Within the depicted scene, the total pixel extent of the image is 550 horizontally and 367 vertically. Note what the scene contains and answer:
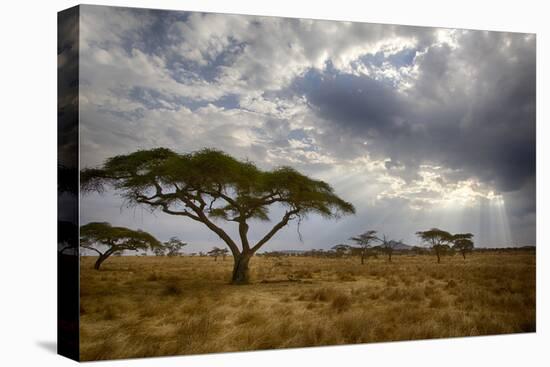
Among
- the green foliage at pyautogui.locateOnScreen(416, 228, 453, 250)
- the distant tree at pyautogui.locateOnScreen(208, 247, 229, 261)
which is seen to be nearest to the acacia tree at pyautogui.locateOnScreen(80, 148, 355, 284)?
the distant tree at pyautogui.locateOnScreen(208, 247, 229, 261)

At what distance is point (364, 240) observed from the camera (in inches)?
417

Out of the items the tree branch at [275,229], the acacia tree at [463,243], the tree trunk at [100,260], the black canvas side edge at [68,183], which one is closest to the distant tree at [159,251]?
the tree trunk at [100,260]

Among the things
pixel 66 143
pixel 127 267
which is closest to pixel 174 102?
pixel 66 143

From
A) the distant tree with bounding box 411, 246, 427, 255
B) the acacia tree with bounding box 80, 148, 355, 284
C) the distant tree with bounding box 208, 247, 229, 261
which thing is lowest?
the distant tree with bounding box 411, 246, 427, 255

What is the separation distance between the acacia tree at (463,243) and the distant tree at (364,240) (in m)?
1.37

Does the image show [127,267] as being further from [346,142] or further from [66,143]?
[346,142]

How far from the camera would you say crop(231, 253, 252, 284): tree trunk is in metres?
10.0

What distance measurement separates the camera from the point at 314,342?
987cm

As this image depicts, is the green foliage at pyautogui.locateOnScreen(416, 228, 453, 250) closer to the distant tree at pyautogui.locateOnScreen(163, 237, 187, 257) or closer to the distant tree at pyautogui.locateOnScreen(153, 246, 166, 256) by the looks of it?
the distant tree at pyautogui.locateOnScreen(163, 237, 187, 257)

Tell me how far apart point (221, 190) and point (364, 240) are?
224 cm

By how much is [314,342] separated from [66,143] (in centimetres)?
418

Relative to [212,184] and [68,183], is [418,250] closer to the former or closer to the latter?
[212,184]

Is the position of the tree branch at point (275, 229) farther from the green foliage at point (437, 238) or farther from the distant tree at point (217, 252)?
the green foliage at point (437, 238)

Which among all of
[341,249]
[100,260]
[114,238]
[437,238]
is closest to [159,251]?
[114,238]
